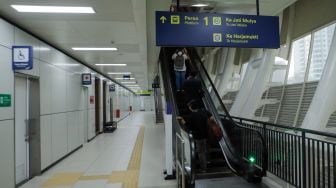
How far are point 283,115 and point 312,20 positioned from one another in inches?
97.5

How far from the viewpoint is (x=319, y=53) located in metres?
6.03

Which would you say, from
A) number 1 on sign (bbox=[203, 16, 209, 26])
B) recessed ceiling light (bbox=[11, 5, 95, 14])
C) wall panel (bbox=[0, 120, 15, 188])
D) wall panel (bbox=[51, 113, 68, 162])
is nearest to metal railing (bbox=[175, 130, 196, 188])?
number 1 on sign (bbox=[203, 16, 209, 26])

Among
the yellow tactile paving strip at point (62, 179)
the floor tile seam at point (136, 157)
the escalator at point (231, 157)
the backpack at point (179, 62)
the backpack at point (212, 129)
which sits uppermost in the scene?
the backpack at point (179, 62)

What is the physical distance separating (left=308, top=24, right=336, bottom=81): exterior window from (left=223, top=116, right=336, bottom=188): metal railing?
2665 mm

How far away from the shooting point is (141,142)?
29.0ft

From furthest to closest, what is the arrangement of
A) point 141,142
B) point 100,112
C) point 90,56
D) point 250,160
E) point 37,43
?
point 100,112, point 141,142, point 90,56, point 37,43, point 250,160

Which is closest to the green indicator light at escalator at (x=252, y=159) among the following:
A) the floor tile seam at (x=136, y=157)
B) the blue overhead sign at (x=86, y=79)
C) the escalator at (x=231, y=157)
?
the escalator at (x=231, y=157)

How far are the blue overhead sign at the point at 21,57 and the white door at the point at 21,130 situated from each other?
428mm

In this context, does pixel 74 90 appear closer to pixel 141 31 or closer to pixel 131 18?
pixel 141 31

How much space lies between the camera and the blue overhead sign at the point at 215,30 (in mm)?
4086

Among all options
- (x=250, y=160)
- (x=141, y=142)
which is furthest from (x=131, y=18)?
(x=141, y=142)

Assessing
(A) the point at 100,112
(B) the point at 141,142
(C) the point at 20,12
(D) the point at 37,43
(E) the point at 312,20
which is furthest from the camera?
(A) the point at 100,112

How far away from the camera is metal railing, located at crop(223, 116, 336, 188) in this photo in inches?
121

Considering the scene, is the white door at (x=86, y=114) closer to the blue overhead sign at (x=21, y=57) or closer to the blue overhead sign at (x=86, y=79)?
the blue overhead sign at (x=86, y=79)
